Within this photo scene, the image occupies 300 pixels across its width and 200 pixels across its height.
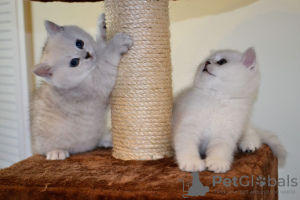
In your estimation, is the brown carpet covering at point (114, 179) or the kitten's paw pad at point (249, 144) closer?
the brown carpet covering at point (114, 179)

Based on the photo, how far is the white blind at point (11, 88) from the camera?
89.9 inches

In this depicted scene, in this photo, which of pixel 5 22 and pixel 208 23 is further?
pixel 5 22

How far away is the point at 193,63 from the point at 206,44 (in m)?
0.13

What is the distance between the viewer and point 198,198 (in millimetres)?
858

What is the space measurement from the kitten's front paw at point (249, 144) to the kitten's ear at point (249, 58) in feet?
1.00

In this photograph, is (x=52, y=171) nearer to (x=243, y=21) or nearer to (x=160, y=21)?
(x=160, y=21)

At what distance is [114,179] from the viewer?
1.03m

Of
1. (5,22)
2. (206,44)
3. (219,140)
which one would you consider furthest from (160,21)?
(5,22)

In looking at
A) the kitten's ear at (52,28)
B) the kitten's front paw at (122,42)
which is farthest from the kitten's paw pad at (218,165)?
the kitten's ear at (52,28)

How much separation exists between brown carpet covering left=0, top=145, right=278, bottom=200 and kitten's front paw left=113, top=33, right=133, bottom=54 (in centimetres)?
45

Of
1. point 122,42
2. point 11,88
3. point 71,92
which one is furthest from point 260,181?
point 11,88

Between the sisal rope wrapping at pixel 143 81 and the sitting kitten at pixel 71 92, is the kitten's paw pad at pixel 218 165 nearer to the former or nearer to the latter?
the sisal rope wrapping at pixel 143 81

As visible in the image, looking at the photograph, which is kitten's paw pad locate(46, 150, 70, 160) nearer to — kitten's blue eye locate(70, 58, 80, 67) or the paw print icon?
kitten's blue eye locate(70, 58, 80, 67)

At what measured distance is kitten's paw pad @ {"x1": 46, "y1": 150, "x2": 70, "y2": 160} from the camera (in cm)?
131
